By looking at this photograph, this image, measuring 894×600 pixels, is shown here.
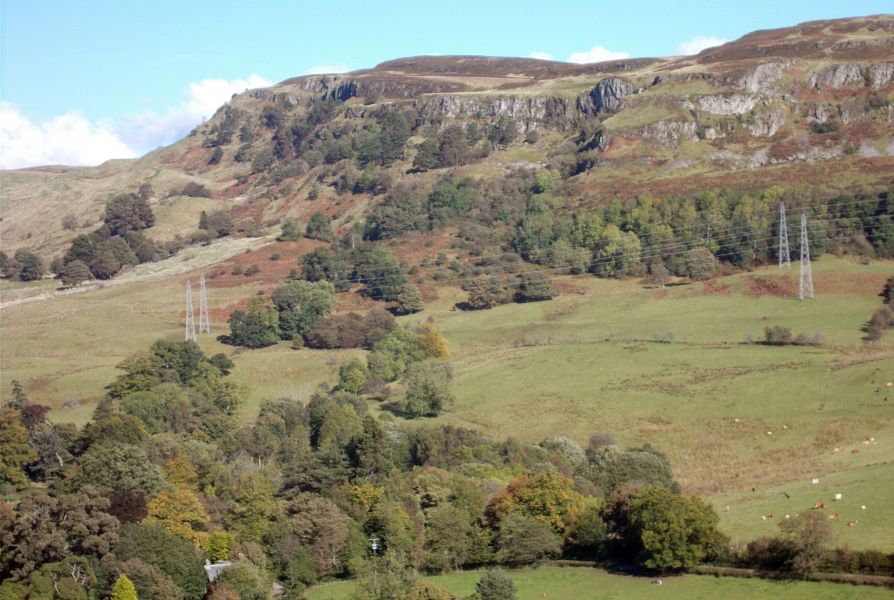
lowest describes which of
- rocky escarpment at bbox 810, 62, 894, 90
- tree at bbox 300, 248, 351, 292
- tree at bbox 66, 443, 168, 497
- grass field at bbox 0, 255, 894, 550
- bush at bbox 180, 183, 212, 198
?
grass field at bbox 0, 255, 894, 550

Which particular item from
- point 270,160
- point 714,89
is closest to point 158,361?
point 714,89

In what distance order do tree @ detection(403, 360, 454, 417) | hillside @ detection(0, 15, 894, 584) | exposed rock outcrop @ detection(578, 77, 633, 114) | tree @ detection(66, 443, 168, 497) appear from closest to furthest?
tree @ detection(66, 443, 168, 497) → hillside @ detection(0, 15, 894, 584) → tree @ detection(403, 360, 454, 417) → exposed rock outcrop @ detection(578, 77, 633, 114)

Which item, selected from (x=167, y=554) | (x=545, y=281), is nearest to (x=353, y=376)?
(x=545, y=281)

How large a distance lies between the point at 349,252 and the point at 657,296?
1506 inches

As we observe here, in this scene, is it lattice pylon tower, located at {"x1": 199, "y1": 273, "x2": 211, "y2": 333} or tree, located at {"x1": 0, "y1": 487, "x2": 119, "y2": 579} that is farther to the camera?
lattice pylon tower, located at {"x1": 199, "y1": 273, "x2": 211, "y2": 333}

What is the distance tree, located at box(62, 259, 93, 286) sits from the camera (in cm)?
12762

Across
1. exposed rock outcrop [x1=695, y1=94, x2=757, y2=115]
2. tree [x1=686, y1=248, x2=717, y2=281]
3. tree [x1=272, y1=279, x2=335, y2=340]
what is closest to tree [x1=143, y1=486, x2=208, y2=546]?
tree [x1=272, y1=279, x2=335, y2=340]

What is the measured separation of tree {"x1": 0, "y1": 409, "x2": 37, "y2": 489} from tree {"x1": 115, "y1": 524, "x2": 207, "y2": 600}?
1697 centimetres

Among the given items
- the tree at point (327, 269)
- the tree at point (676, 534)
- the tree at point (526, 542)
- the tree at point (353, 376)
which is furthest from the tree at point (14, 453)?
the tree at point (327, 269)

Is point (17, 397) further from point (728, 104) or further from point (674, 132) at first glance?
point (728, 104)

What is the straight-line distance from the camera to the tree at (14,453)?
6025 cm

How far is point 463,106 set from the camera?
175 meters

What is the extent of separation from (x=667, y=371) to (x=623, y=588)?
3591 centimetres

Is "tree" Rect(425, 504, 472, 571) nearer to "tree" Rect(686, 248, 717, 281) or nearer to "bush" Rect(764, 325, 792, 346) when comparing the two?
"bush" Rect(764, 325, 792, 346)
